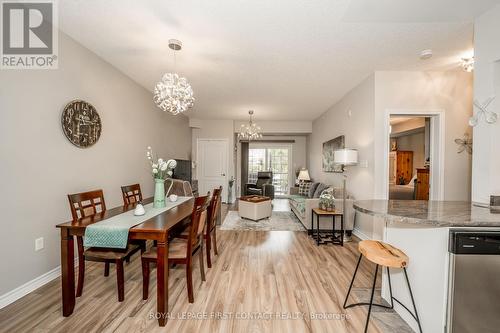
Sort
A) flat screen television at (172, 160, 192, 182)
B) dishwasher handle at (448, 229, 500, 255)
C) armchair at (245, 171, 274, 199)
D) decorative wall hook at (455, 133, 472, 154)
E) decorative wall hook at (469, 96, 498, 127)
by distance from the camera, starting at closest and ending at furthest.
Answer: dishwasher handle at (448, 229, 500, 255) → decorative wall hook at (469, 96, 498, 127) → decorative wall hook at (455, 133, 472, 154) → flat screen television at (172, 160, 192, 182) → armchair at (245, 171, 274, 199)

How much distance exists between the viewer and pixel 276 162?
29.7ft

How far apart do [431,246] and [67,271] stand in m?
2.81

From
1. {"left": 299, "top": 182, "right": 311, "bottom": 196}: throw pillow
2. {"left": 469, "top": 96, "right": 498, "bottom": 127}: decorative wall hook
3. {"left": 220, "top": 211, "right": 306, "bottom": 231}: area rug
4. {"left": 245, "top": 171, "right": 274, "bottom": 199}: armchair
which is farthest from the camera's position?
{"left": 245, "top": 171, "right": 274, "bottom": 199}: armchair

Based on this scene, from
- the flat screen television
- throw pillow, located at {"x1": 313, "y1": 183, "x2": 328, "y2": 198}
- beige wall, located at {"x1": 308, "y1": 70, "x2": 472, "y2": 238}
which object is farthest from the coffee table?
beige wall, located at {"x1": 308, "y1": 70, "x2": 472, "y2": 238}

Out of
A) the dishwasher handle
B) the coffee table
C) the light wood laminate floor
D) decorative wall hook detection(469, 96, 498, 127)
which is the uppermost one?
decorative wall hook detection(469, 96, 498, 127)

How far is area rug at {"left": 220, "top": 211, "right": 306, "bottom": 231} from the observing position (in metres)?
4.23

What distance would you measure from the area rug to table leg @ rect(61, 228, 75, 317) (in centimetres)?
263

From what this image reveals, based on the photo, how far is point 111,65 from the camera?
3199mm

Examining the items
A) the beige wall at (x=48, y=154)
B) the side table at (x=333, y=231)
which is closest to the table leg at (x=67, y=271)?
the beige wall at (x=48, y=154)

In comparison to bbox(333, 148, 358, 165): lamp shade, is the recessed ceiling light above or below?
above

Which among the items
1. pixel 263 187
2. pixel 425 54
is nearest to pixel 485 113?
pixel 425 54

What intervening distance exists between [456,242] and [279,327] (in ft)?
4.53

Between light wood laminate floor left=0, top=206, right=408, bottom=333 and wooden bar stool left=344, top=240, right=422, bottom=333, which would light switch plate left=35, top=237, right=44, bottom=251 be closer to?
light wood laminate floor left=0, top=206, right=408, bottom=333

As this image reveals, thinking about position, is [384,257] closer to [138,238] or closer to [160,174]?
[138,238]
